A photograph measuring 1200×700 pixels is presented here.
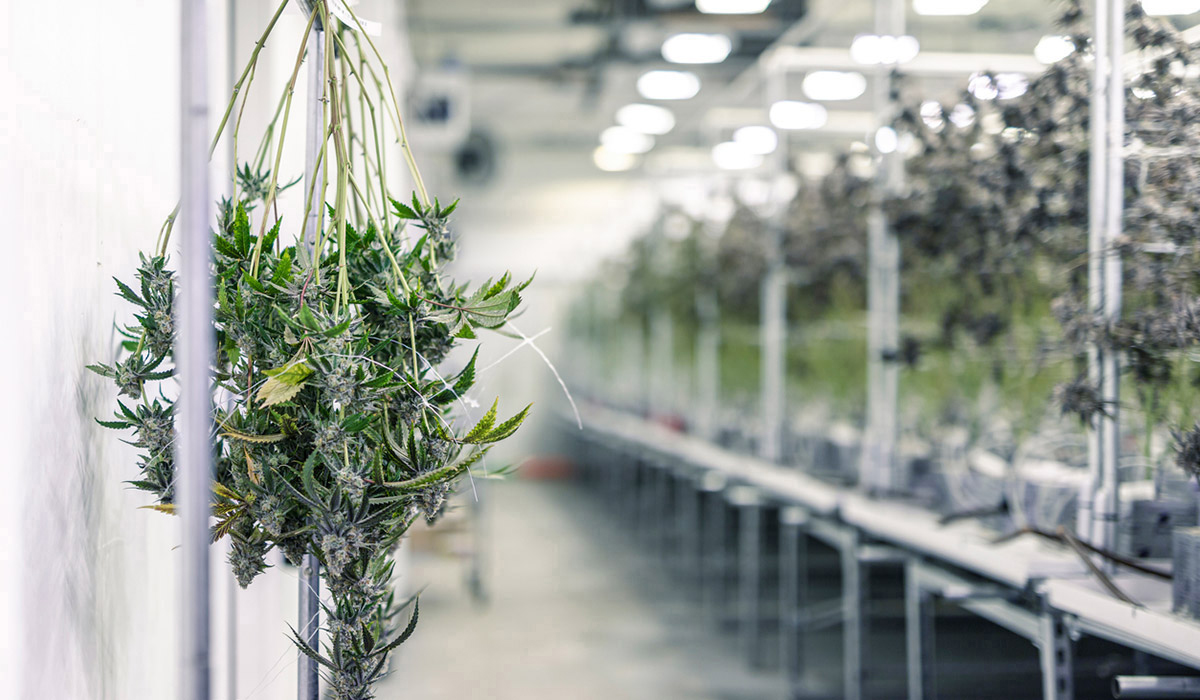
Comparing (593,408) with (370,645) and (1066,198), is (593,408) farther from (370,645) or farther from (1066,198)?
(370,645)

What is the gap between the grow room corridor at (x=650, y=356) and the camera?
97 cm

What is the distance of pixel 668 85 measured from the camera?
22.5 feet

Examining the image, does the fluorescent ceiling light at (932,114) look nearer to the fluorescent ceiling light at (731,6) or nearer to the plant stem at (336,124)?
the plant stem at (336,124)

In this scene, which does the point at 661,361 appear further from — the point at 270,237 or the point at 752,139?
the point at 270,237

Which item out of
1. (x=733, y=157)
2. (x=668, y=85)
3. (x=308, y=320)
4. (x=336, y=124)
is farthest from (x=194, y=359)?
(x=668, y=85)

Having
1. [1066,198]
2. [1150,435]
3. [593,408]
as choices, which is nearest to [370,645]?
[1150,435]

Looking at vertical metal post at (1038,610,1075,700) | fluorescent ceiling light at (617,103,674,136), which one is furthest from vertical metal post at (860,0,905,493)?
fluorescent ceiling light at (617,103,674,136)

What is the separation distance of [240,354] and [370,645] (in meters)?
0.35

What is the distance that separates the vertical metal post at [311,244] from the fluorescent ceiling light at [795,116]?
3193mm

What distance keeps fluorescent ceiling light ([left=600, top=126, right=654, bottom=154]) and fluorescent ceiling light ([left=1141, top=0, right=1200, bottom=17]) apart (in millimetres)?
6640

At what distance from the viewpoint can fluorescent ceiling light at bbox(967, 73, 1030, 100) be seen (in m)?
2.45

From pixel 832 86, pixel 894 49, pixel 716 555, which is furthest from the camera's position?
pixel 716 555

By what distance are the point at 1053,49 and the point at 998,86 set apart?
25 cm

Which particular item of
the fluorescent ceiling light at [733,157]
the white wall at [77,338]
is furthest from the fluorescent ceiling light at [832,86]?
the white wall at [77,338]
